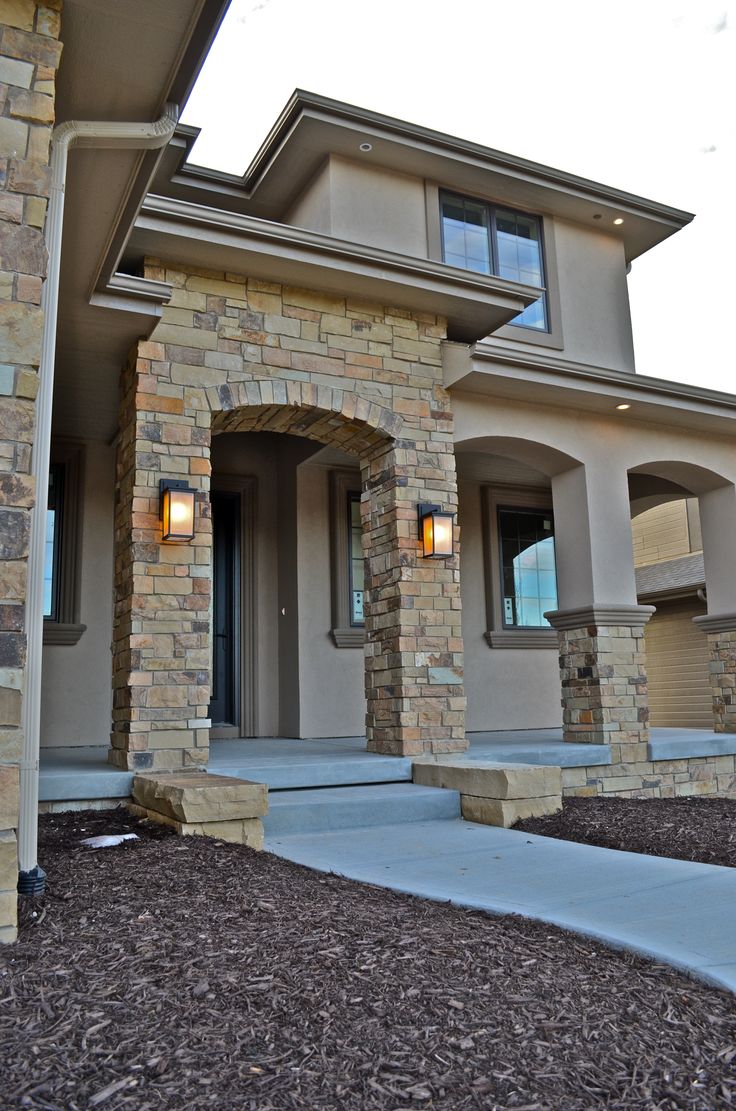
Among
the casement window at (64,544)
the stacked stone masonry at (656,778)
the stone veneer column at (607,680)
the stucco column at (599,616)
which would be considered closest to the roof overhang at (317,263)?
the stucco column at (599,616)

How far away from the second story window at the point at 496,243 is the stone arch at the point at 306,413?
3.45 meters

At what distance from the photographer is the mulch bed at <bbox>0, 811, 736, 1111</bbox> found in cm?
191

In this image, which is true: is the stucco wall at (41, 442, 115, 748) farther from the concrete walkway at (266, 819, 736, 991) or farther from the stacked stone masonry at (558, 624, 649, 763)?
the stacked stone masonry at (558, 624, 649, 763)

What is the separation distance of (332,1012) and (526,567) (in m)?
9.05

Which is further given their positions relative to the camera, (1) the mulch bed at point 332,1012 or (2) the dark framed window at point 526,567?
(2) the dark framed window at point 526,567

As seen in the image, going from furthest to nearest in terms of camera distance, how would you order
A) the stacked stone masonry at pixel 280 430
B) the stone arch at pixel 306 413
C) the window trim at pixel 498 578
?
the window trim at pixel 498 578 → the stone arch at pixel 306 413 → the stacked stone masonry at pixel 280 430

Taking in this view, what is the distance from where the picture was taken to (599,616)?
827 cm

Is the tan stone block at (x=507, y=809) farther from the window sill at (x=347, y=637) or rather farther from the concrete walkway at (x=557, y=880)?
the window sill at (x=347, y=637)

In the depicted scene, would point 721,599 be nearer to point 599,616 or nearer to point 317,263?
point 599,616

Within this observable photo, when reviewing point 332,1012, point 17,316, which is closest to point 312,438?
point 17,316

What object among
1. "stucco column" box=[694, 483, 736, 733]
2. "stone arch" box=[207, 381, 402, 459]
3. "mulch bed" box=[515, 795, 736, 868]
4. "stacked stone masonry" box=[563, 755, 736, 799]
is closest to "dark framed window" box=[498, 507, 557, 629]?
"stucco column" box=[694, 483, 736, 733]

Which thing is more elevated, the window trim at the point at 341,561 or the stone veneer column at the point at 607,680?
the window trim at the point at 341,561

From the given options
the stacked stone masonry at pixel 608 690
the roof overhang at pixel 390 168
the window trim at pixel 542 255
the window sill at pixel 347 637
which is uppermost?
the roof overhang at pixel 390 168

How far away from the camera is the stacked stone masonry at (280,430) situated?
19.8ft
